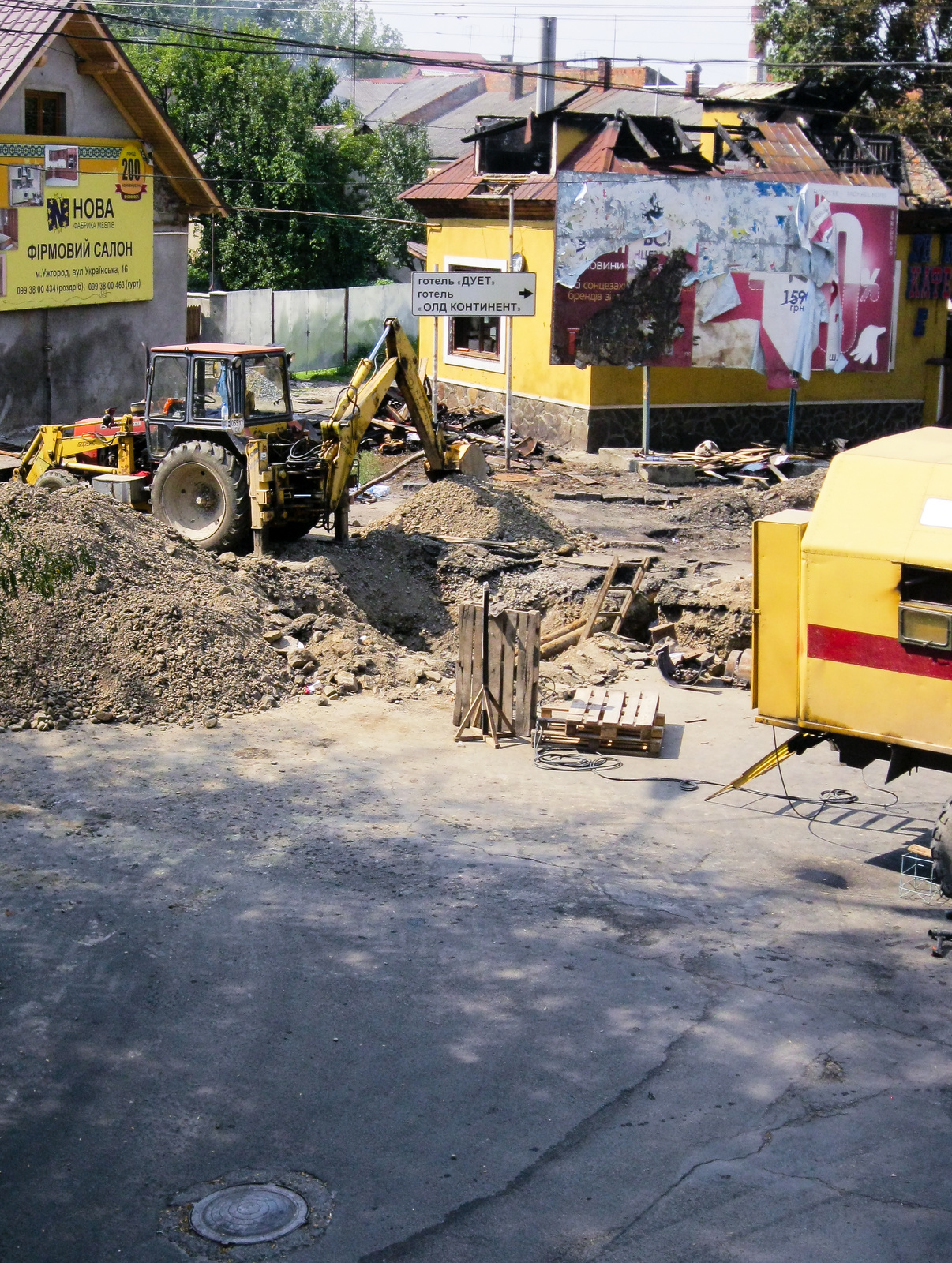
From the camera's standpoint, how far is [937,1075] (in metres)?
7.01

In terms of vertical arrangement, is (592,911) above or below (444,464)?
below

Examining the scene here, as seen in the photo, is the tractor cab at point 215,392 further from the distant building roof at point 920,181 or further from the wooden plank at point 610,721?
the distant building roof at point 920,181

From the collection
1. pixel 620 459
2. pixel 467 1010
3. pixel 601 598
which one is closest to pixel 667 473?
pixel 620 459

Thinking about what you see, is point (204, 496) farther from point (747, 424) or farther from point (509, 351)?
point (747, 424)

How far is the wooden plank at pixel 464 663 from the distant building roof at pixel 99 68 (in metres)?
14.3

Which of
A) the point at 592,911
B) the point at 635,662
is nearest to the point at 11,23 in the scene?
the point at 635,662

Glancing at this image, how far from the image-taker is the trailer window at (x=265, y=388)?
1661cm

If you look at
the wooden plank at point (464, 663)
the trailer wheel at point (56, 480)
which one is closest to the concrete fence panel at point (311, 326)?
the trailer wheel at point (56, 480)

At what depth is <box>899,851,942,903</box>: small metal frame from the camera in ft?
30.3

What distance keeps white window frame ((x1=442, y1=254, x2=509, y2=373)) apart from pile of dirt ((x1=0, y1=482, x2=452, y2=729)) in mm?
13927

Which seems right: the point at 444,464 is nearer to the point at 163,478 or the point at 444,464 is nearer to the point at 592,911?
the point at 163,478

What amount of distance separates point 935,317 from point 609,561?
16.5 meters

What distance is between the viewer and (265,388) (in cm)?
1683

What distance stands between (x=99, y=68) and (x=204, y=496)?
40.5 feet
